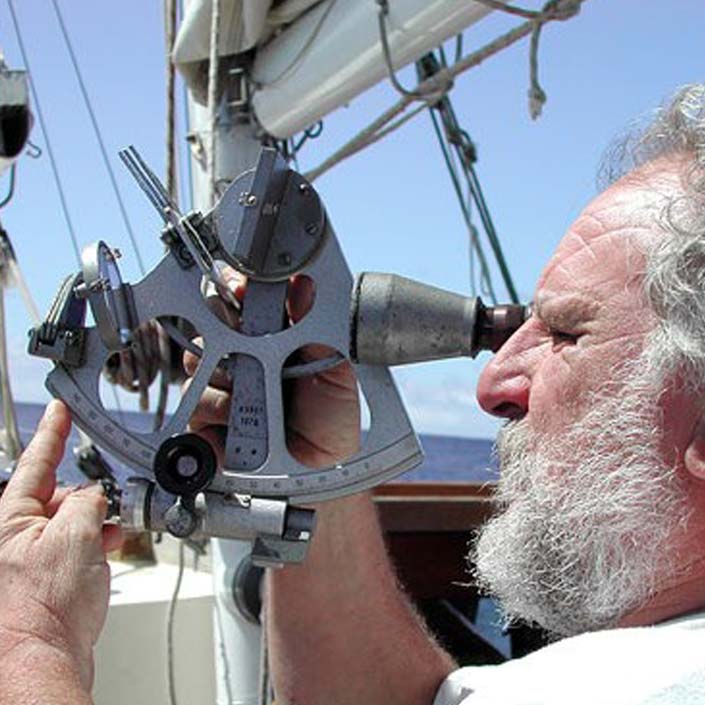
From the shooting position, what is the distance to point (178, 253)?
3.03ft

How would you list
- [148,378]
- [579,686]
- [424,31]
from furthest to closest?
1. [148,378]
2. [424,31]
3. [579,686]

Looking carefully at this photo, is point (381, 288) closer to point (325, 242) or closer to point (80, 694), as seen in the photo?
point (325, 242)

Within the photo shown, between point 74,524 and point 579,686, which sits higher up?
point 74,524

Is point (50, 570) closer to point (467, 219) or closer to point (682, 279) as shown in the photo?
point (682, 279)

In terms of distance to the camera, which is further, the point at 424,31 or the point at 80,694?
the point at 424,31

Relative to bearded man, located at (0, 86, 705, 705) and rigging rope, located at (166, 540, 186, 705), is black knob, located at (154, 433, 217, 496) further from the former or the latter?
rigging rope, located at (166, 540, 186, 705)

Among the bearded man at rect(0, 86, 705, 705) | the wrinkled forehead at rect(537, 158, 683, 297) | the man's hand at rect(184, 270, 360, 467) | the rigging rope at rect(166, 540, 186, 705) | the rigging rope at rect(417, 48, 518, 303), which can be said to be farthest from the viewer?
the rigging rope at rect(417, 48, 518, 303)

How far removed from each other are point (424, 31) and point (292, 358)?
81 cm

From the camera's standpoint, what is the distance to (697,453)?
0.87 metres

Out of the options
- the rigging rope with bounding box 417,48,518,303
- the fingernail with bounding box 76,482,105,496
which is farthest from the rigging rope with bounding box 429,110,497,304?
the fingernail with bounding box 76,482,105,496

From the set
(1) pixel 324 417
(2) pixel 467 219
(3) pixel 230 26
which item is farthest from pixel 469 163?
A: (1) pixel 324 417

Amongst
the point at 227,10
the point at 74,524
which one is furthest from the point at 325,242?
the point at 227,10

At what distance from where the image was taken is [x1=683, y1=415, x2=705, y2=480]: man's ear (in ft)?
2.85

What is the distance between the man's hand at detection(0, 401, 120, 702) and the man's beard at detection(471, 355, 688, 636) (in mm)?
304
